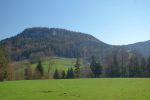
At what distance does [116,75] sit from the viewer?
115125 millimetres

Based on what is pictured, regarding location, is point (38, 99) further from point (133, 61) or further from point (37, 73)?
point (133, 61)

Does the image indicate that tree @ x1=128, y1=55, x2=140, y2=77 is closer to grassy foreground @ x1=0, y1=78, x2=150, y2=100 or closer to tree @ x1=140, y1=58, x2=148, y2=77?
tree @ x1=140, y1=58, x2=148, y2=77

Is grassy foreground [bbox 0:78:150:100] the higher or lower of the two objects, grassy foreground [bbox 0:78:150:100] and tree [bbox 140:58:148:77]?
the lower

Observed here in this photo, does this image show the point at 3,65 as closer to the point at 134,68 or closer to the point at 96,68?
the point at 96,68

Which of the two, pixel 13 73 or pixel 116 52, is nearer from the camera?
pixel 13 73

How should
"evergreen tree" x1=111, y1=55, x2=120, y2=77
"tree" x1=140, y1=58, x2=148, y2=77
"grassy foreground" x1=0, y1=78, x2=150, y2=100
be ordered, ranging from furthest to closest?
"evergreen tree" x1=111, y1=55, x2=120, y2=77, "tree" x1=140, y1=58, x2=148, y2=77, "grassy foreground" x1=0, y1=78, x2=150, y2=100

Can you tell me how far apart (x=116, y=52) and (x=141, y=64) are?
51.9ft

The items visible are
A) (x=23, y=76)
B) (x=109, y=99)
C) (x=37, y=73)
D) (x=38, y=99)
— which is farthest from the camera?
(x=23, y=76)

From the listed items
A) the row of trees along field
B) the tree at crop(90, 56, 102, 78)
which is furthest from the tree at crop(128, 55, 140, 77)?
the tree at crop(90, 56, 102, 78)

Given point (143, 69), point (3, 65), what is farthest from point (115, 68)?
point (3, 65)

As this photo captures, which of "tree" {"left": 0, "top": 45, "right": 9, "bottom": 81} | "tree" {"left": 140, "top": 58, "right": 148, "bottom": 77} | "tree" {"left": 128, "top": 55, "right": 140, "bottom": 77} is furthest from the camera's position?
"tree" {"left": 128, "top": 55, "right": 140, "bottom": 77}

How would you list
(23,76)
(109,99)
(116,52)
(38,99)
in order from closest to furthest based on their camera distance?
(109,99)
(38,99)
(23,76)
(116,52)

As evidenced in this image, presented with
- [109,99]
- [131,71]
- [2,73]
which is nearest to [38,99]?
[109,99]

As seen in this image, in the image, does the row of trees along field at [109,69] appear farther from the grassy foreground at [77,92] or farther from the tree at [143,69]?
the grassy foreground at [77,92]
